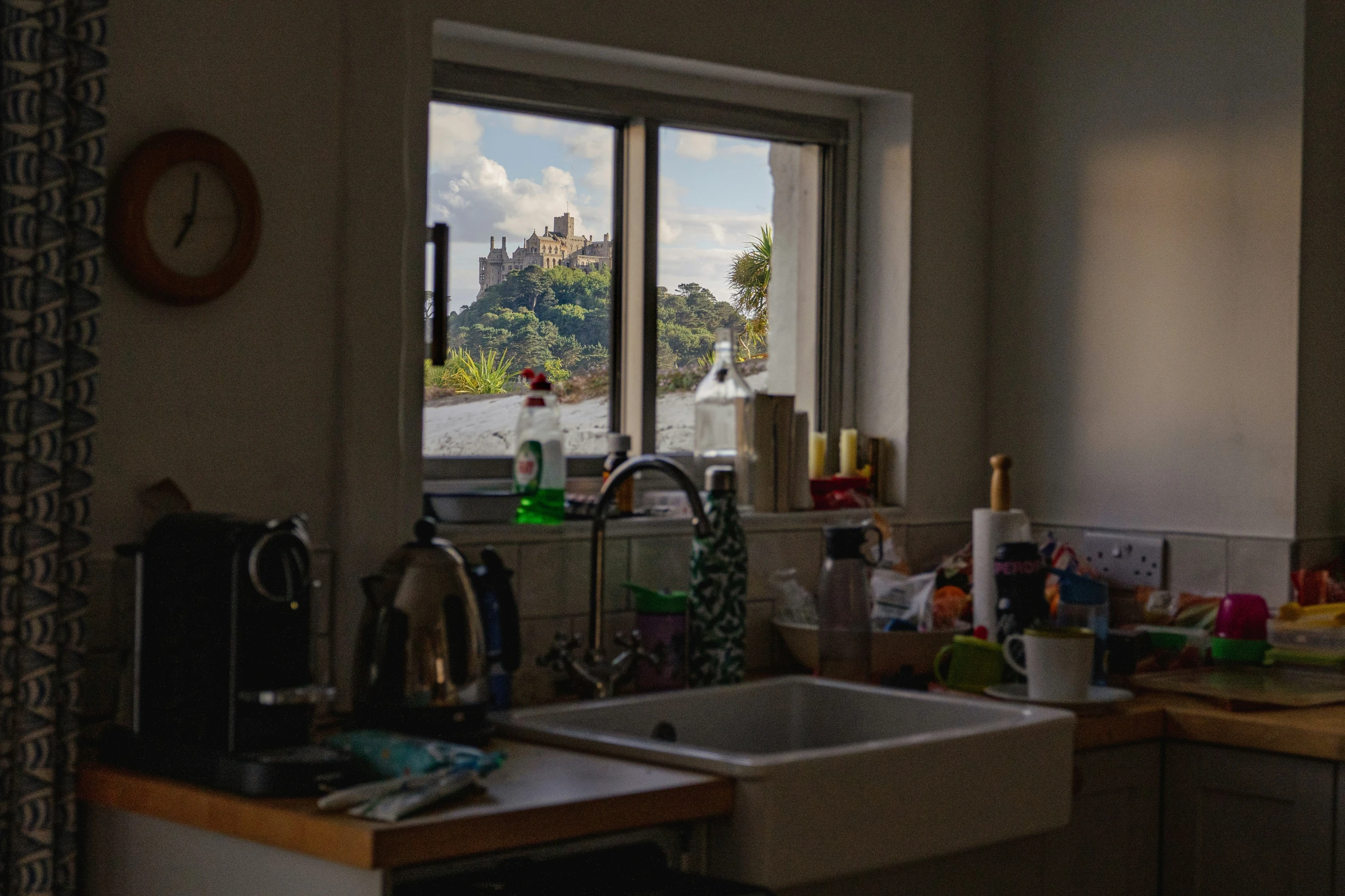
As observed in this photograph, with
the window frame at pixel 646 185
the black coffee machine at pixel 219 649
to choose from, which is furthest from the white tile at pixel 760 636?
the black coffee machine at pixel 219 649

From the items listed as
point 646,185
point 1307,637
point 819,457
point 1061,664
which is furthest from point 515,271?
point 1307,637

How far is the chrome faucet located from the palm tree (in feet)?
2.30

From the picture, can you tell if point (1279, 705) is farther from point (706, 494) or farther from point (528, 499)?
point (528, 499)

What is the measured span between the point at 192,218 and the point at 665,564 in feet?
3.10

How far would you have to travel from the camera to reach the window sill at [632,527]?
235 centimetres

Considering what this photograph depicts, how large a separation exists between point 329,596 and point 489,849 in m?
0.76

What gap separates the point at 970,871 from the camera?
197 centimetres

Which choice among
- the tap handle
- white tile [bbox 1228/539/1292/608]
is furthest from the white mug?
the tap handle

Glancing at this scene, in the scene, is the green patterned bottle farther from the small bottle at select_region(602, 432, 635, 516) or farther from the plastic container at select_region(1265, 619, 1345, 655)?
the plastic container at select_region(1265, 619, 1345, 655)

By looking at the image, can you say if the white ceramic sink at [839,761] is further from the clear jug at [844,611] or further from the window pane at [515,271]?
the window pane at [515,271]

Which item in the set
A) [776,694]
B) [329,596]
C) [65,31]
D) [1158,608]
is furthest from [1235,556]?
[65,31]

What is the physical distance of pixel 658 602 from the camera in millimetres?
2391

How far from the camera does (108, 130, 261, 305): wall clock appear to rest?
78.0 inches

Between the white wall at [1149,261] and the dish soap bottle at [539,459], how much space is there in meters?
1.01
